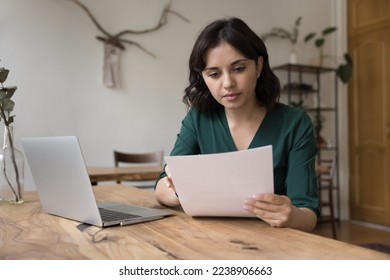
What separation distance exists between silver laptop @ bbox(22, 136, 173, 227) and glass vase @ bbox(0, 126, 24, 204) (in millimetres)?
186

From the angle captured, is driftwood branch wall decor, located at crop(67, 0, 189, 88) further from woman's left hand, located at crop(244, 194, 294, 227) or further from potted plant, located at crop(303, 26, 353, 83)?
woman's left hand, located at crop(244, 194, 294, 227)

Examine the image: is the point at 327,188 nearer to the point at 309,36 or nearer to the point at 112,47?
the point at 309,36

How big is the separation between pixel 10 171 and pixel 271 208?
0.73 m

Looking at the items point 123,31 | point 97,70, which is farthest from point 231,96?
point 123,31

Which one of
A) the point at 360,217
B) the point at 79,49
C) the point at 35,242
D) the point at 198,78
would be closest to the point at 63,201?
the point at 35,242

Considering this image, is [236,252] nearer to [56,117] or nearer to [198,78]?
[198,78]

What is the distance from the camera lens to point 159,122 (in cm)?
311

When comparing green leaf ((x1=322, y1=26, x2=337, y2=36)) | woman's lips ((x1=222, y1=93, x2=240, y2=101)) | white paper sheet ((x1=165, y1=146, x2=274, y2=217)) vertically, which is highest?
green leaf ((x1=322, y1=26, x2=337, y2=36))

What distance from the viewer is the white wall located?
259cm

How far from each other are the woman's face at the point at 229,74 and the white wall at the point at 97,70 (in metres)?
1.79

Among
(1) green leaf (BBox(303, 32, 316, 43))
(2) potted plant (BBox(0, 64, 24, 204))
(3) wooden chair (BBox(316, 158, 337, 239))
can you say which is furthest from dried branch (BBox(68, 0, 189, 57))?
(2) potted plant (BBox(0, 64, 24, 204))

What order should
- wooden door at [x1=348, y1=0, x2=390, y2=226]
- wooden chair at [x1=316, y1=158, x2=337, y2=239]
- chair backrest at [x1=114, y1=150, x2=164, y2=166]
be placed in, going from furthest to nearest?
A: wooden door at [x1=348, y1=0, x2=390, y2=226], wooden chair at [x1=316, y1=158, x2=337, y2=239], chair backrest at [x1=114, y1=150, x2=164, y2=166]

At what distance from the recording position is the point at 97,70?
2.94 meters
